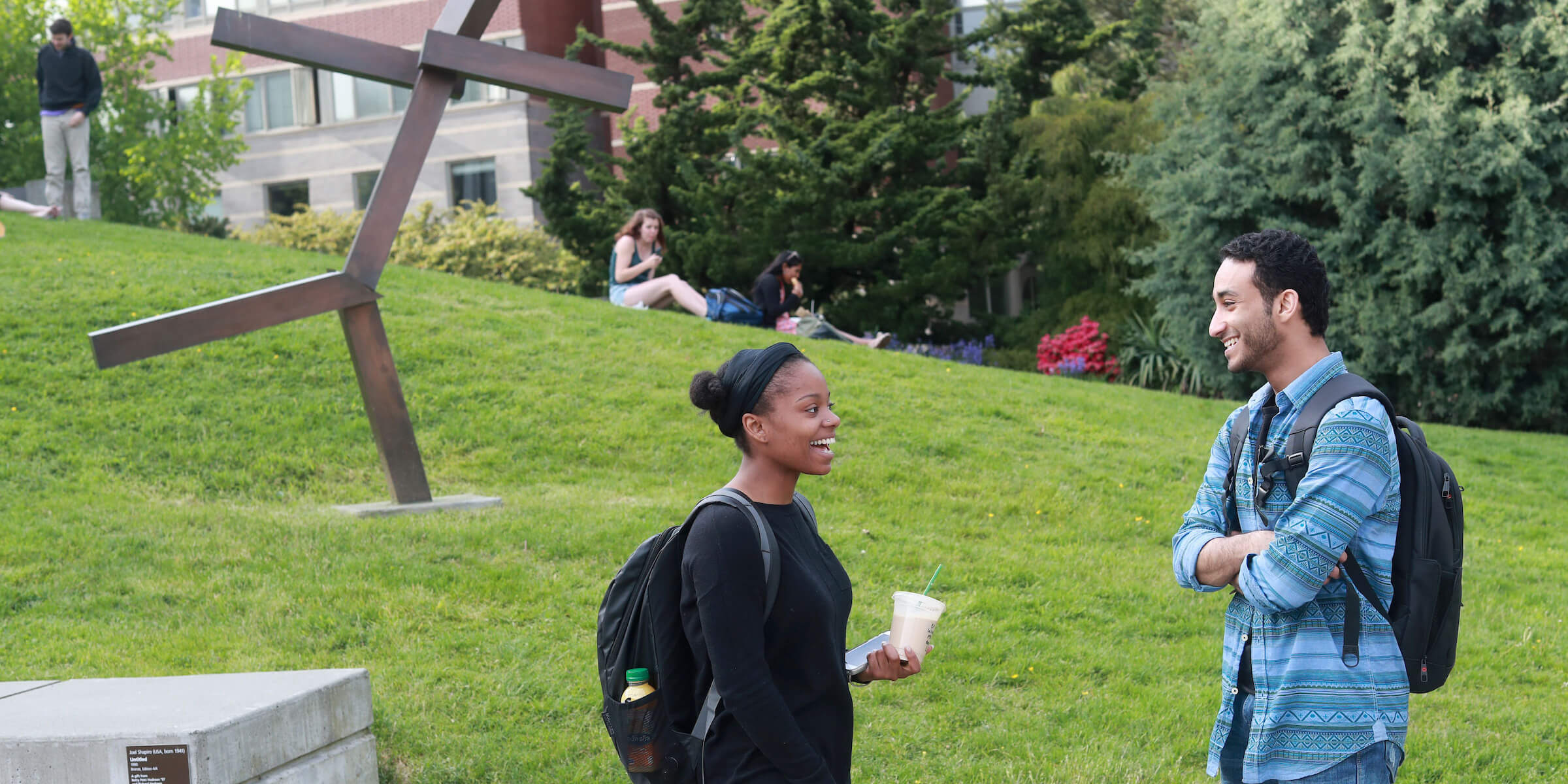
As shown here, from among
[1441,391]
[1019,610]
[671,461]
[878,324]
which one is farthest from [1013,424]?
[878,324]

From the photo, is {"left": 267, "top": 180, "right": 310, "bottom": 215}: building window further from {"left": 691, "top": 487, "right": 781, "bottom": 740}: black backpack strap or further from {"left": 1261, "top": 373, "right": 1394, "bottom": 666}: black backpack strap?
{"left": 1261, "top": 373, "right": 1394, "bottom": 666}: black backpack strap

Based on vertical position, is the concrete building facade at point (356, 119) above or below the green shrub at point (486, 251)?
above

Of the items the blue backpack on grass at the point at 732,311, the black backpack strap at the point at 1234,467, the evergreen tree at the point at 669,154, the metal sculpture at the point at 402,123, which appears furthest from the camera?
the evergreen tree at the point at 669,154

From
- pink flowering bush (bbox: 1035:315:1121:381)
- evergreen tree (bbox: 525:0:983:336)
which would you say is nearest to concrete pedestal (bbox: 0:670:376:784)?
pink flowering bush (bbox: 1035:315:1121:381)

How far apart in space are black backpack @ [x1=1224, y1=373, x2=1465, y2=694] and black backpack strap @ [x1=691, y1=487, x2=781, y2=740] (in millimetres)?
1132

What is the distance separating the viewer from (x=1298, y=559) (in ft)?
8.64

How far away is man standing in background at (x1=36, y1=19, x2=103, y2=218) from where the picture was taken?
50.8 ft

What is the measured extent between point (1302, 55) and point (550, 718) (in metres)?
13.7

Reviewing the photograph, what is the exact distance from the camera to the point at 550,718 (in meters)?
5.20

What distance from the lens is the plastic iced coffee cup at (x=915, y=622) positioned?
2.88m

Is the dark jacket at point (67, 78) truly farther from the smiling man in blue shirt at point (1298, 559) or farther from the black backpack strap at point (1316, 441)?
the black backpack strap at point (1316, 441)

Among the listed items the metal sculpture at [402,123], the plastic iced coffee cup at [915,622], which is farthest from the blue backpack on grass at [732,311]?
the plastic iced coffee cup at [915,622]

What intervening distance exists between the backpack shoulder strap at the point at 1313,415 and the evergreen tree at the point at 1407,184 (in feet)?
43.2

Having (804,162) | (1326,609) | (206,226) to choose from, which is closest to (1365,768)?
(1326,609)
